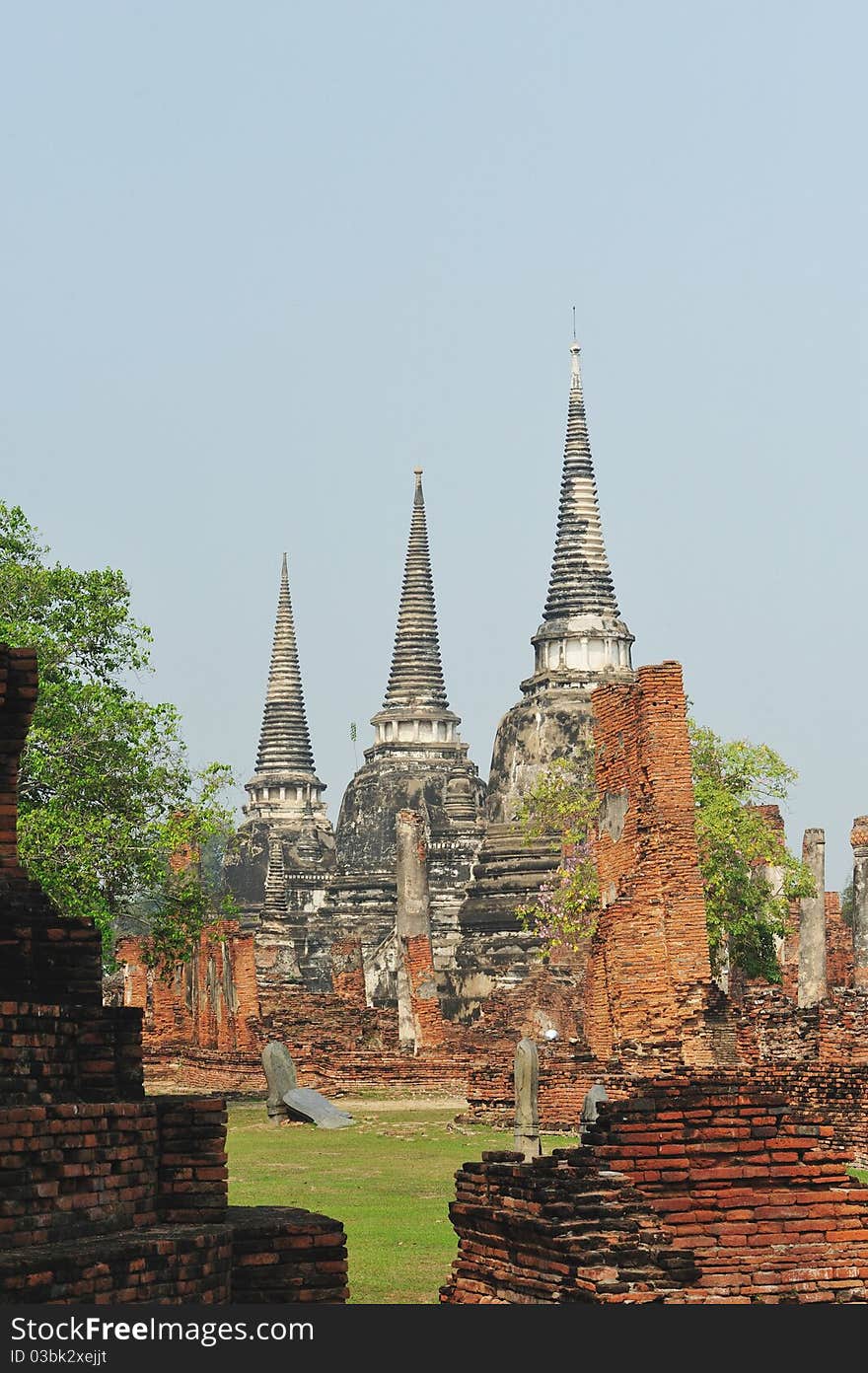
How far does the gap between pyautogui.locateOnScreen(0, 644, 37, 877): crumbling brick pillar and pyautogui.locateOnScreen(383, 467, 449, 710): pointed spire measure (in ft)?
214

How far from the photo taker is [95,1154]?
6.81m

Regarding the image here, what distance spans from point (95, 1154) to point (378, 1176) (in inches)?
390

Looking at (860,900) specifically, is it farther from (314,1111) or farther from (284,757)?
(284,757)

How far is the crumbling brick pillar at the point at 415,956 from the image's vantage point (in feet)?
109

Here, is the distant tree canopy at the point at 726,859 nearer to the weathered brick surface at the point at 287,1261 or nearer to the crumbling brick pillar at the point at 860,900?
the crumbling brick pillar at the point at 860,900

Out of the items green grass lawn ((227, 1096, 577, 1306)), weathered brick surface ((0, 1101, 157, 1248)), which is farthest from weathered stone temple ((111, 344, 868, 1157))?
weathered brick surface ((0, 1101, 157, 1248))

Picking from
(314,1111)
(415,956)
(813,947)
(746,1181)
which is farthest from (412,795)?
(746,1181)

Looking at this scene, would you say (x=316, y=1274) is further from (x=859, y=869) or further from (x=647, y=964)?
(x=859, y=869)

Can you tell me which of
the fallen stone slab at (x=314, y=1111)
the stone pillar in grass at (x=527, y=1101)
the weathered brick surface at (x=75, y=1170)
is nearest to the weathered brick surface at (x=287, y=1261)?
the weathered brick surface at (x=75, y=1170)

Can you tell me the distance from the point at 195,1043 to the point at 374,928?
25.9 metres

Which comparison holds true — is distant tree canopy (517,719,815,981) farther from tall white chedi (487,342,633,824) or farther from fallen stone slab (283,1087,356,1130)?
tall white chedi (487,342,633,824)

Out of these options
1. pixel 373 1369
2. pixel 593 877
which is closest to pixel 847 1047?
pixel 593 877

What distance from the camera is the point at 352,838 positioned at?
7056 cm

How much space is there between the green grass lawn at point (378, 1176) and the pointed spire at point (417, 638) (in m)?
47.3
